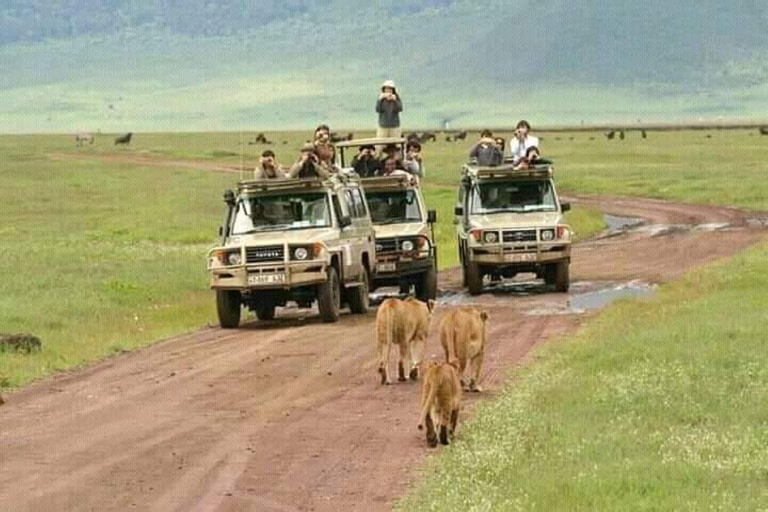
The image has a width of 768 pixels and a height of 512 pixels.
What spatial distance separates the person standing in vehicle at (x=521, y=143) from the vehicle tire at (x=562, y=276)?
2237 millimetres

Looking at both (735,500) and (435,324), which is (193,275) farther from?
(735,500)

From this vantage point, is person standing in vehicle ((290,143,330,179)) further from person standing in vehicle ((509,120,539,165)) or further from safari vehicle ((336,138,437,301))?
person standing in vehicle ((509,120,539,165))

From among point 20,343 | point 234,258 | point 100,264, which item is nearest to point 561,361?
point 20,343

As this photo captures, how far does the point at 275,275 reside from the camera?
25.7 metres

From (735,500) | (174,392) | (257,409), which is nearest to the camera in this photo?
(735,500)

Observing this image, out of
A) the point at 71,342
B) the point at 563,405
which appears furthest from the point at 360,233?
the point at 563,405

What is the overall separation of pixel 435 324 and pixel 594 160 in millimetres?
78315

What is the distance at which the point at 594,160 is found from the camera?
102375 mm

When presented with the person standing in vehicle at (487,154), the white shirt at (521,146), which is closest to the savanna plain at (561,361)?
the white shirt at (521,146)

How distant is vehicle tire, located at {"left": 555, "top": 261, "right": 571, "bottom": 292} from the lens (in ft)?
98.6

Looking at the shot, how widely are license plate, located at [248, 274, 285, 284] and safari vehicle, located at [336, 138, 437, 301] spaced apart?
11.5ft

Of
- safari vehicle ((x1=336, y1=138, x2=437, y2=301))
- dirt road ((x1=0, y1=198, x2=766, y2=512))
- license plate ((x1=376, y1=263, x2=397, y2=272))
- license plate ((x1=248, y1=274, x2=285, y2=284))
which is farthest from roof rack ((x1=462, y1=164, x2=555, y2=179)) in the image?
license plate ((x1=248, y1=274, x2=285, y2=284))

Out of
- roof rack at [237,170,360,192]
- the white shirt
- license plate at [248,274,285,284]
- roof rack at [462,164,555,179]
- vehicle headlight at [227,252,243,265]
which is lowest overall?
license plate at [248,274,285,284]

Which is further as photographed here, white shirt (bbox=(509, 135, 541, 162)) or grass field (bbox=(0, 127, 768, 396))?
white shirt (bbox=(509, 135, 541, 162))
